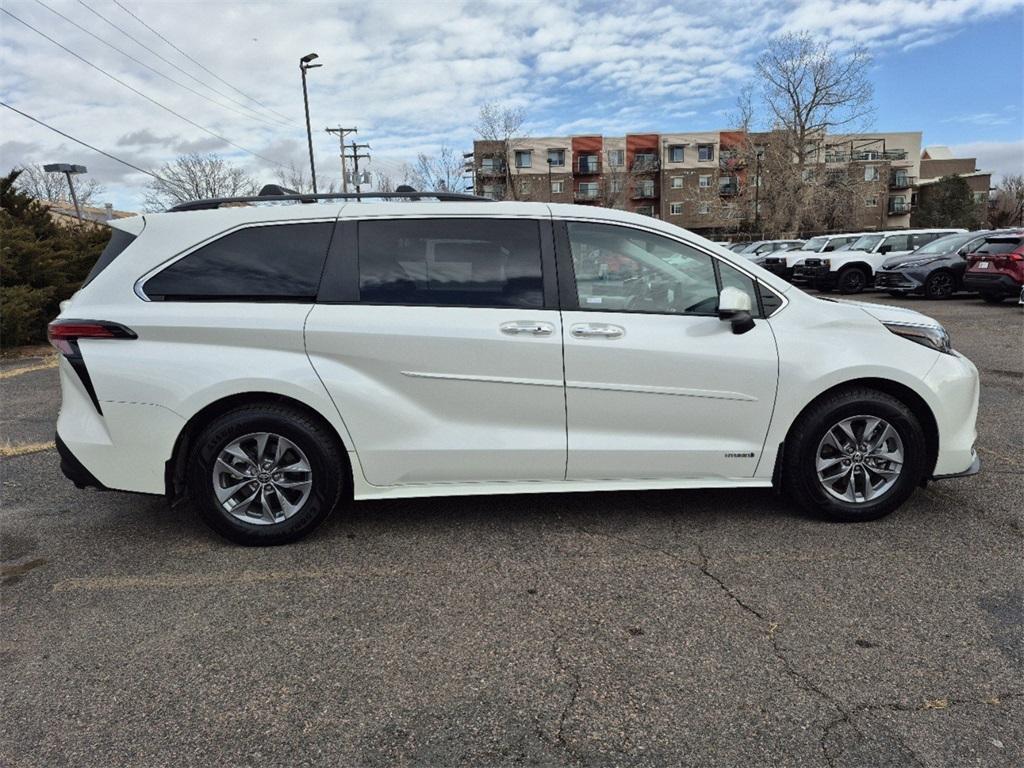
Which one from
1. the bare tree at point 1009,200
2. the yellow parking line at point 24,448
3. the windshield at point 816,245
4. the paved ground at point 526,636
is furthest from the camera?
the bare tree at point 1009,200

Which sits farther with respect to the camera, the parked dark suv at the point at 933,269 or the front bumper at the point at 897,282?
the front bumper at the point at 897,282

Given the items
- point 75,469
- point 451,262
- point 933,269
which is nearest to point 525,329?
point 451,262

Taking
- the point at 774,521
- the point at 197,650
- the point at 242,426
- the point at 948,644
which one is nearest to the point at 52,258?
the point at 242,426

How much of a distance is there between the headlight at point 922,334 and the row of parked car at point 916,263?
390 inches

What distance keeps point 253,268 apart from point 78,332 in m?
0.91

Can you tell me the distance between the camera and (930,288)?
1647cm

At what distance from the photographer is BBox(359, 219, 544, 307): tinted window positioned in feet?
11.7

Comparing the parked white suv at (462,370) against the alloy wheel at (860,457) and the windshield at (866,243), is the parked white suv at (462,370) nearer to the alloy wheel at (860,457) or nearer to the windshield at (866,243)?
the alloy wheel at (860,457)

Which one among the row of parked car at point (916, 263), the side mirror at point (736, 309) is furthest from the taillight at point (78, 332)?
the row of parked car at point (916, 263)

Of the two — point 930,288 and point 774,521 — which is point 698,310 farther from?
point 930,288

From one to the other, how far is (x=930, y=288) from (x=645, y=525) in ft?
52.8

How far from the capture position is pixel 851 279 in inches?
768

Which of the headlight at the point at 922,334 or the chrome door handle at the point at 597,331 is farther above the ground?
the chrome door handle at the point at 597,331

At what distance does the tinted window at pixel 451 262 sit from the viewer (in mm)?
3578
